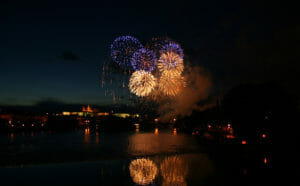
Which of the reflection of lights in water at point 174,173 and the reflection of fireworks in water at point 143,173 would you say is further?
the reflection of fireworks in water at point 143,173

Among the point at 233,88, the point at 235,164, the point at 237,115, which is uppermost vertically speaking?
the point at 233,88

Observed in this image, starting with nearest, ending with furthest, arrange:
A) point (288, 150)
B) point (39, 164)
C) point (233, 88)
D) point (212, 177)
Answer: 1. point (212, 177)
2. point (39, 164)
3. point (288, 150)
4. point (233, 88)

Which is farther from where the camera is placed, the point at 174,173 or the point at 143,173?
the point at 143,173

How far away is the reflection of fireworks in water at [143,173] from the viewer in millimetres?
8711

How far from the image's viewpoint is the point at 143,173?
9898 mm

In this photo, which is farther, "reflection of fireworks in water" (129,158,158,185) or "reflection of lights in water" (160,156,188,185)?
"reflection of fireworks in water" (129,158,158,185)

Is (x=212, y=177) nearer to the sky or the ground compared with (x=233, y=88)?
nearer to the ground

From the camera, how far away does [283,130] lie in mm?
21125

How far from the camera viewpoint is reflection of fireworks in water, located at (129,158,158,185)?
8711 mm

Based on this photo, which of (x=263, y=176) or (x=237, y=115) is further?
(x=237, y=115)

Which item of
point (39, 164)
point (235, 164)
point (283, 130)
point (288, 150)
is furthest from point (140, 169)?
point (283, 130)

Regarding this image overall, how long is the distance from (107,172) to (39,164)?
423 cm

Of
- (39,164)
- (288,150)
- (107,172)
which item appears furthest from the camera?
(288,150)

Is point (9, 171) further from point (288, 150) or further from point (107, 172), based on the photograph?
point (288, 150)
